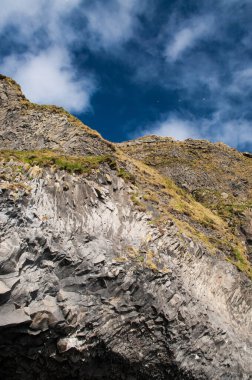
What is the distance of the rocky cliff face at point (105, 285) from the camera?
53.4ft

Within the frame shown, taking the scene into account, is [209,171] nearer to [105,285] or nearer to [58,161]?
[58,161]

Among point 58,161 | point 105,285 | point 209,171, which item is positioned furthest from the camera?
point 209,171

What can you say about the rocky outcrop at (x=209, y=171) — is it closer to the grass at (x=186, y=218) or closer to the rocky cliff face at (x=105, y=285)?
the grass at (x=186, y=218)

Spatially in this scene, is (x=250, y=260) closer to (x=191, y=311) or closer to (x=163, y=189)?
(x=163, y=189)

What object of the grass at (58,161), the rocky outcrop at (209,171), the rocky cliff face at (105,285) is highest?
the rocky outcrop at (209,171)

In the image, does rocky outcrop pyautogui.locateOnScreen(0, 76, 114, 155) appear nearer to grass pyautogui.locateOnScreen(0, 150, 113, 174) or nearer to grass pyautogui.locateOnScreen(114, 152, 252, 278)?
grass pyautogui.locateOnScreen(114, 152, 252, 278)

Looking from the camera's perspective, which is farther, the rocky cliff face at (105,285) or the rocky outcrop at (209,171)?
the rocky outcrop at (209,171)

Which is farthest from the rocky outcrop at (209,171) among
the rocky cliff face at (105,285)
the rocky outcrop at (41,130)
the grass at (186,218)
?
the rocky outcrop at (41,130)

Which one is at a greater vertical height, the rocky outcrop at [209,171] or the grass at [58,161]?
the rocky outcrop at [209,171]

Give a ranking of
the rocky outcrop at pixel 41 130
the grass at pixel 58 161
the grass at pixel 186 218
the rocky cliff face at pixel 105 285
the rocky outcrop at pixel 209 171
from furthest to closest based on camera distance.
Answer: the rocky outcrop at pixel 209 171 → the rocky outcrop at pixel 41 130 → the grass at pixel 186 218 → the grass at pixel 58 161 → the rocky cliff face at pixel 105 285

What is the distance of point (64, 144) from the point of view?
3145 centimetres

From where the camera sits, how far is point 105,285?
18047mm

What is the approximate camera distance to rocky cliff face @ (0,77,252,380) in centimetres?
1627

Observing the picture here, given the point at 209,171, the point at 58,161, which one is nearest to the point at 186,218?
the point at 58,161
